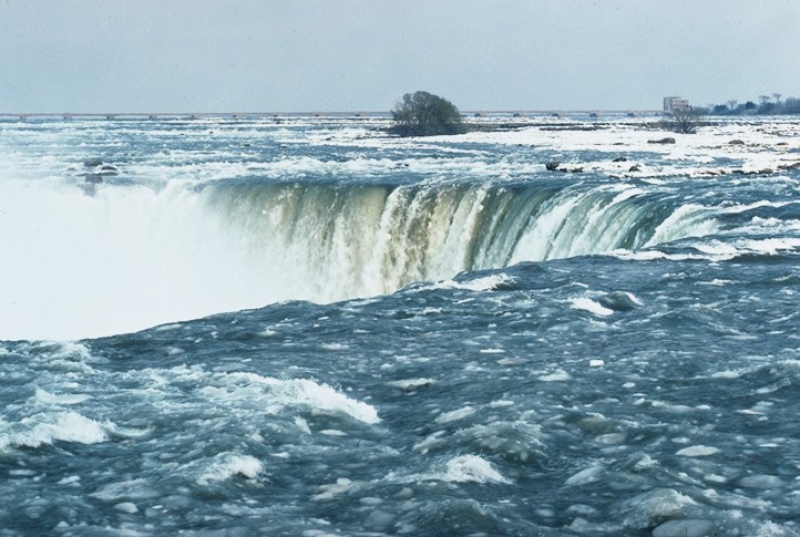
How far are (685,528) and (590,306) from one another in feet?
23.1

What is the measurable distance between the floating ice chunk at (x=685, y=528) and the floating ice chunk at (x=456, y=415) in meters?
2.72

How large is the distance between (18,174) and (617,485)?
39.3 metres

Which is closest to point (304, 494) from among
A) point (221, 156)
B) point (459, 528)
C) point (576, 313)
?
point (459, 528)

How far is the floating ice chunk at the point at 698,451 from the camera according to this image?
8091mm

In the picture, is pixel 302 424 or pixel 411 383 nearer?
pixel 302 424

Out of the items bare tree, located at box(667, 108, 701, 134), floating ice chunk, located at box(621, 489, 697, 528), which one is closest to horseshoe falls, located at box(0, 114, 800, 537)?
floating ice chunk, located at box(621, 489, 697, 528)

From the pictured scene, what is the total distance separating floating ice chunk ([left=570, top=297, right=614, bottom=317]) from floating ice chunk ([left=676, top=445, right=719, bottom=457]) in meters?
4.97

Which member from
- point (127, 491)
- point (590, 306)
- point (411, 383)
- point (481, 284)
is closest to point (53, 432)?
point (127, 491)

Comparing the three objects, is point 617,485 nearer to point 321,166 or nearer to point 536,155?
point 321,166

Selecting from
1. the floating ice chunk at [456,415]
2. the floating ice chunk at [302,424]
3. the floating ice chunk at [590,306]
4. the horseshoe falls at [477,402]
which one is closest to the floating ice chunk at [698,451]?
the horseshoe falls at [477,402]

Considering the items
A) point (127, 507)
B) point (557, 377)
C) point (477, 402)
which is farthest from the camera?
point (557, 377)

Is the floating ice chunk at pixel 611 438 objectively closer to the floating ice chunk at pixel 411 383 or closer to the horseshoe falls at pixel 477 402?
the horseshoe falls at pixel 477 402

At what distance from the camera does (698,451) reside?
321 inches

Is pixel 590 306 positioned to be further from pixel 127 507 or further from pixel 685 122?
pixel 685 122
